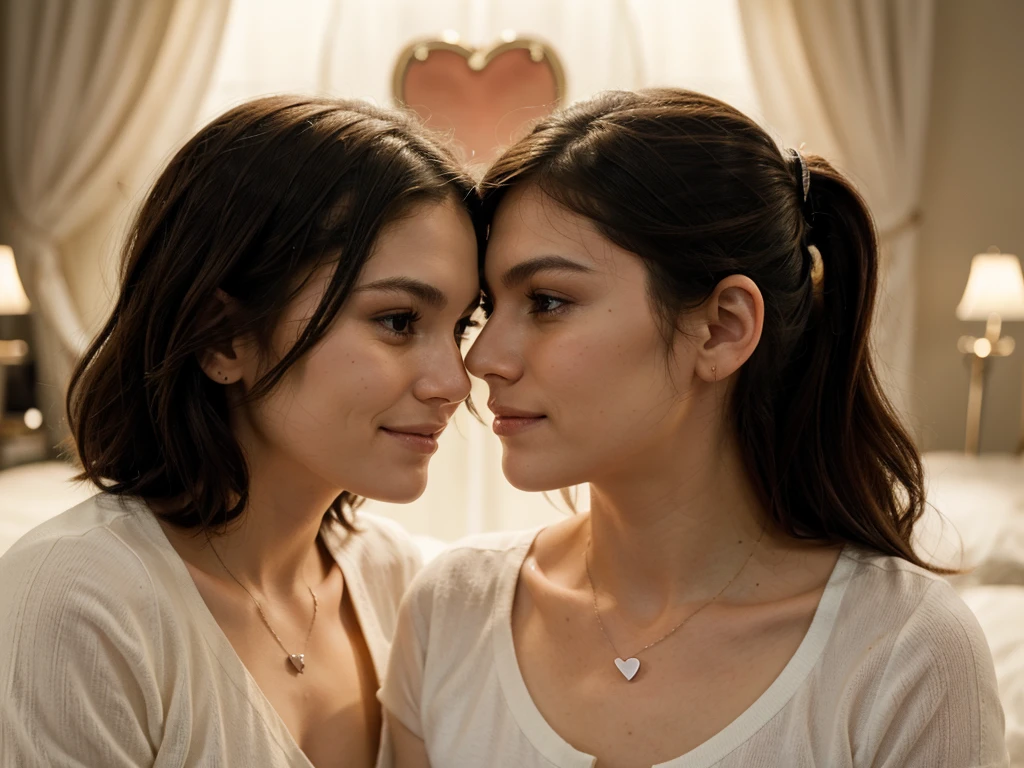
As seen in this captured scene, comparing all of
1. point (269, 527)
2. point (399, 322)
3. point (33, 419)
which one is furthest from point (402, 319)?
point (33, 419)

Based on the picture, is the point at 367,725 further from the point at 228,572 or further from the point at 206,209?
the point at 206,209

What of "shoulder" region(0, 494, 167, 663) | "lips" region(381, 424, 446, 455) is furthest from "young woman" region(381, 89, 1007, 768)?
"shoulder" region(0, 494, 167, 663)

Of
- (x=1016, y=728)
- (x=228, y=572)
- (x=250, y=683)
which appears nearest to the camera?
(x=250, y=683)

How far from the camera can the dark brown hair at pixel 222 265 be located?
142 cm

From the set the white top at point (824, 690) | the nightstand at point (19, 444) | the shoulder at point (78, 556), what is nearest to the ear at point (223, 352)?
the shoulder at point (78, 556)

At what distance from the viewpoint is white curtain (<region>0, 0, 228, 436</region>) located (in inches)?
178

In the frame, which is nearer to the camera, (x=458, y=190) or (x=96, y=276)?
(x=458, y=190)

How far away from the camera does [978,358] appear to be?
183 inches

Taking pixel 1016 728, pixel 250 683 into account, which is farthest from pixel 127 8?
pixel 1016 728

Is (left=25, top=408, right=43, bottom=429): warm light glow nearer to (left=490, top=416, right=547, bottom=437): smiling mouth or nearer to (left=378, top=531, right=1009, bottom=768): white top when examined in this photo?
(left=378, top=531, right=1009, bottom=768): white top

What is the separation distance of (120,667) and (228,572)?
28 centimetres

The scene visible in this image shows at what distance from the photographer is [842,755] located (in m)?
1.31

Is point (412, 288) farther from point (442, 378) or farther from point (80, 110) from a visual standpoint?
point (80, 110)

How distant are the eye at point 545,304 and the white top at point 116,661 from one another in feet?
1.88
